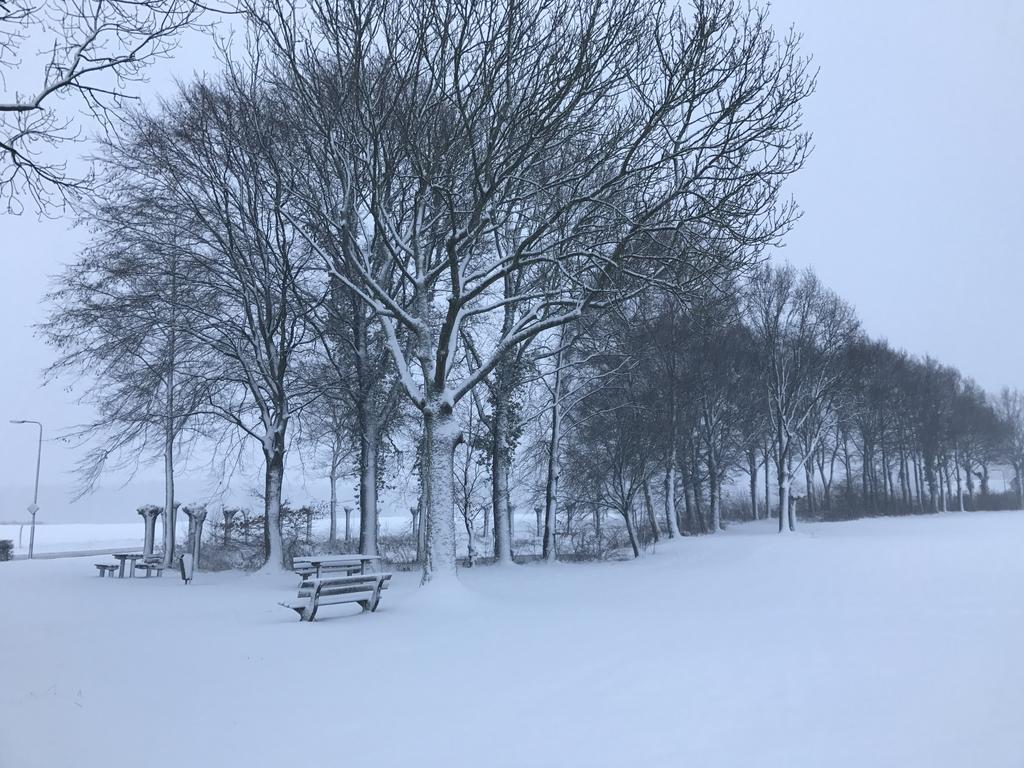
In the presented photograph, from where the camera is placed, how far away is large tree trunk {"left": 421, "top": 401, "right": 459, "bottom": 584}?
12523 millimetres

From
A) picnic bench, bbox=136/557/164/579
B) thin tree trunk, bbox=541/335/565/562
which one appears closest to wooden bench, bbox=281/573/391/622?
thin tree trunk, bbox=541/335/565/562

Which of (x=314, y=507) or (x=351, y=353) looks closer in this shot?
(x=351, y=353)

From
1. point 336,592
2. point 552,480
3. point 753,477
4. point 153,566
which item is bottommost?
point 153,566

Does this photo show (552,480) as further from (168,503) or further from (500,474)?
(168,503)

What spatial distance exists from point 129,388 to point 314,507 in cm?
1333

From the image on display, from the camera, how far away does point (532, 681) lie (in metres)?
6.83

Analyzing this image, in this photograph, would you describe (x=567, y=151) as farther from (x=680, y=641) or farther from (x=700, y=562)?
(x=700, y=562)

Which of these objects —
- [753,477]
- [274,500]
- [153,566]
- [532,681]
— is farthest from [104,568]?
[753,477]

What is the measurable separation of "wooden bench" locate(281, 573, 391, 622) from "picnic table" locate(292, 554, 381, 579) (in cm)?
281

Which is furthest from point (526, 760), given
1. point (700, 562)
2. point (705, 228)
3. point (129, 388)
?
point (129, 388)

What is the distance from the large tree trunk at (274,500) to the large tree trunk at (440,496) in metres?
8.85

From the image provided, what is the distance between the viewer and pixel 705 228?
43.4 feet

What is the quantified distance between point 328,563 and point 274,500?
246 inches

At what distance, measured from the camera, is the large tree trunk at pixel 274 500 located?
19.9m
